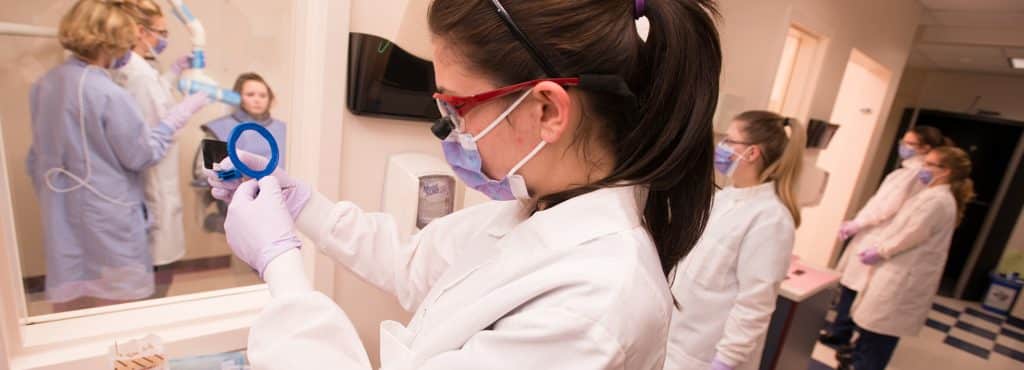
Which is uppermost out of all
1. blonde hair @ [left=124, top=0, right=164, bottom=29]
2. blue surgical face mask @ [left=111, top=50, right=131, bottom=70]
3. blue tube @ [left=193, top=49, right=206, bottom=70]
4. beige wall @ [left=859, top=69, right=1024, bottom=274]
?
beige wall @ [left=859, top=69, right=1024, bottom=274]

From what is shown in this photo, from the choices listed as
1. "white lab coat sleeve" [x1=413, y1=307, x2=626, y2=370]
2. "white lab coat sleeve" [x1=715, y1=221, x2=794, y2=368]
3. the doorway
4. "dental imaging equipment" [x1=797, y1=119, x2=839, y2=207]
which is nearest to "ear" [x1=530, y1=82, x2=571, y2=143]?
"white lab coat sleeve" [x1=413, y1=307, x2=626, y2=370]

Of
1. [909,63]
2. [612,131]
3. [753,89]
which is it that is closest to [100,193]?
[612,131]

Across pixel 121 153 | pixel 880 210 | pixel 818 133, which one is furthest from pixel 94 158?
pixel 880 210

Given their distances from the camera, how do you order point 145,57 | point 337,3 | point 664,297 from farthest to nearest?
point 145,57
point 337,3
point 664,297

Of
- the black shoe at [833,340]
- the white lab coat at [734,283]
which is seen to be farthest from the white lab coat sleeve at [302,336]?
the black shoe at [833,340]

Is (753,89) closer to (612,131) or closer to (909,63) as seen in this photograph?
(612,131)

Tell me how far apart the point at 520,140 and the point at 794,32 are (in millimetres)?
2519

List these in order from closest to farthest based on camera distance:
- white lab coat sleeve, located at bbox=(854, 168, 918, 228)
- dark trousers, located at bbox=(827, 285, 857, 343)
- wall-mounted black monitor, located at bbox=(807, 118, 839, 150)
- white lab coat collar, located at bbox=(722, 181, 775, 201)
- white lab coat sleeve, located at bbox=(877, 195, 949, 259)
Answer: white lab coat collar, located at bbox=(722, 181, 775, 201), white lab coat sleeve, located at bbox=(877, 195, 949, 259), wall-mounted black monitor, located at bbox=(807, 118, 839, 150), white lab coat sleeve, located at bbox=(854, 168, 918, 228), dark trousers, located at bbox=(827, 285, 857, 343)

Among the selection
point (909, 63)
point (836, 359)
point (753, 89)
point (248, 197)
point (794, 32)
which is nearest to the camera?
point (248, 197)

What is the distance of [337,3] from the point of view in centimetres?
93

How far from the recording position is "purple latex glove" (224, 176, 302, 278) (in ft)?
2.25

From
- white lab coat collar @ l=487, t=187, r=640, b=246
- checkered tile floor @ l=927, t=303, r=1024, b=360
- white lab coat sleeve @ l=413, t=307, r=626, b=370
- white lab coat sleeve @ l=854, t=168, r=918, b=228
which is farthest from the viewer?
checkered tile floor @ l=927, t=303, r=1024, b=360

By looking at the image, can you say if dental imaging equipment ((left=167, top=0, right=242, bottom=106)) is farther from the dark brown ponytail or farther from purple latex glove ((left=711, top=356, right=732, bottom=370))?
purple latex glove ((left=711, top=356, right=732, bottom=370))

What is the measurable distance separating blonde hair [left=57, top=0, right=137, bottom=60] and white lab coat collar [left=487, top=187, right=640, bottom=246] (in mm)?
994
